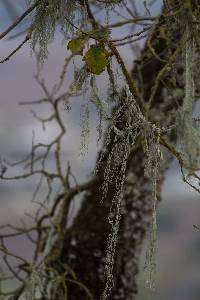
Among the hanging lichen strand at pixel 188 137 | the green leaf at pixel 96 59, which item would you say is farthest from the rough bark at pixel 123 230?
the hanging lichen strand at pixel 188 137

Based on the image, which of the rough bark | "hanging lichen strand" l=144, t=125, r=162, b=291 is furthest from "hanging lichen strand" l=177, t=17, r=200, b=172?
the rough bark

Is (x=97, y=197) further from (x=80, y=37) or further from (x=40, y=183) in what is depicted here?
(x=80, y=37)

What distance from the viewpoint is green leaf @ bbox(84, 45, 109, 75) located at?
1.35 m

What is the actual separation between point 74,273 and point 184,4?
1.60m

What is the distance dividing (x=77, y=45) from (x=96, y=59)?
50mm

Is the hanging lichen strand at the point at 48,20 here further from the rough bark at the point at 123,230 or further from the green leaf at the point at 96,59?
the rough bark at the point at 123,230

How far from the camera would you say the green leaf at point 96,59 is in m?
1.35

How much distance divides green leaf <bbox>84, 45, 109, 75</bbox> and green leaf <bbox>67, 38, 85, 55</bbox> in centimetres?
2

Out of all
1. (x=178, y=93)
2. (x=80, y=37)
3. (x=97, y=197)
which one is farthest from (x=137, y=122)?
(x=97, y=197)

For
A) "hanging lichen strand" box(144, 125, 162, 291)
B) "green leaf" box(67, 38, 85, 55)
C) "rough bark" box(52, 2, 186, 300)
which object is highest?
"rough bark" box(52, 2, 186, 300)

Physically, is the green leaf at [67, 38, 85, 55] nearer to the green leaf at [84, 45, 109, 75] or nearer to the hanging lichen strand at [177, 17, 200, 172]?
the green leaf at [84, 45, 109, 75]

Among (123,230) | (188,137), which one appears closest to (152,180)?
(188,137)

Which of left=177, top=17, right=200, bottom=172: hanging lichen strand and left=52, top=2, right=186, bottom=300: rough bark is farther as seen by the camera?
left=52, top=2, right=186, bottom=300: rough bark

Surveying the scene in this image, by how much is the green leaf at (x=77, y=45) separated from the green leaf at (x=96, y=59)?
15 mm
